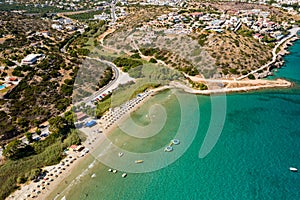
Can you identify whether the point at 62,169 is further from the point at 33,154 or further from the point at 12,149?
the point at 12,149

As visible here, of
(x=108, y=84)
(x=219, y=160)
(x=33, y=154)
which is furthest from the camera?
(x=108, y=84)

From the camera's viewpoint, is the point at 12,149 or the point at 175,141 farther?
the point at 175,141

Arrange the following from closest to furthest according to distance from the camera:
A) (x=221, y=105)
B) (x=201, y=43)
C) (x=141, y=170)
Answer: (x=141, y=170) → (x=221, y=105) → (x=201, y=43)

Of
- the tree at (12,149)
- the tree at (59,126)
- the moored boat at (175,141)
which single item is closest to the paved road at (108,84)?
the tree at (59,126)

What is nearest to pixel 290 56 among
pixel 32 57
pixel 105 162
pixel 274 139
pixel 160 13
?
pixel 274 139

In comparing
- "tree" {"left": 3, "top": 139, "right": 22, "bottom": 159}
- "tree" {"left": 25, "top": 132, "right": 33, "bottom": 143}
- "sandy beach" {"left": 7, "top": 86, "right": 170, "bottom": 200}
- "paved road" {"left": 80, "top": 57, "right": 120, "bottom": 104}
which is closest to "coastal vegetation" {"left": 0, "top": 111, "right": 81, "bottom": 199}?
"tree" {"left": 3, "top": 139, "right": 22, "bottom": 159}

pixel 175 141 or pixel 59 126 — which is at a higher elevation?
pixel 59 126

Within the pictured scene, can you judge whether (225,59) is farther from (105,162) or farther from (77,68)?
(105,162)

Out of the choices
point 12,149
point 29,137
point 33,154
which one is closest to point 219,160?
point 33,154
